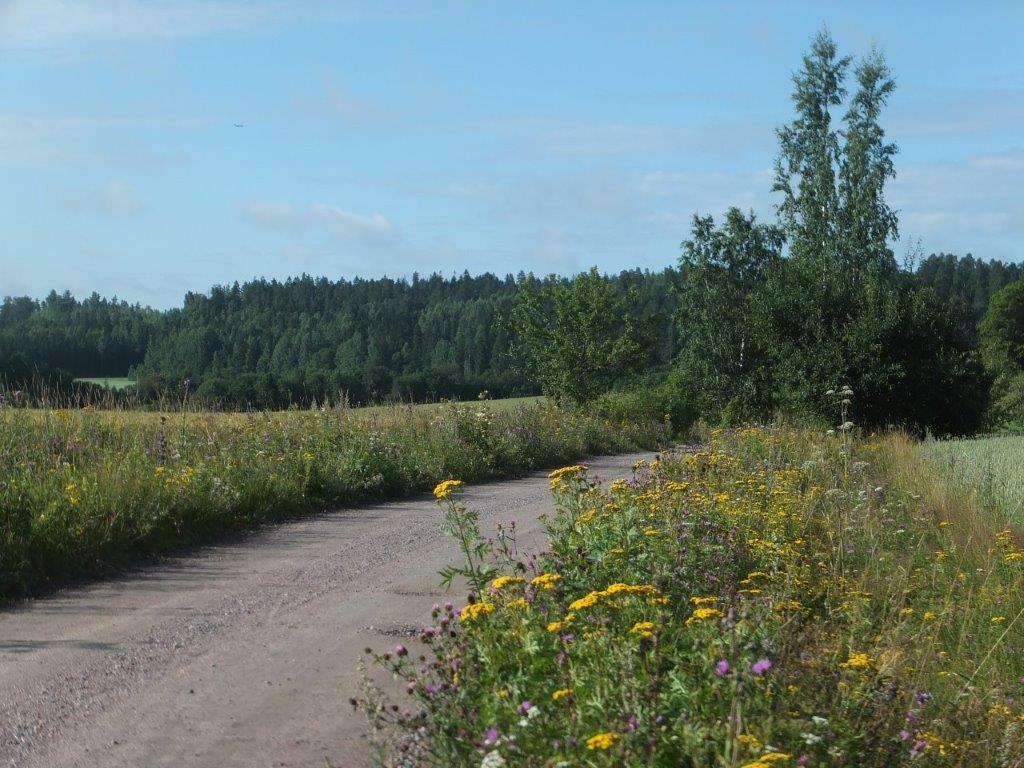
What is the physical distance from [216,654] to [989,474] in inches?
369

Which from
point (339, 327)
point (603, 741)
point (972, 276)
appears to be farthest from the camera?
point (972, 276)

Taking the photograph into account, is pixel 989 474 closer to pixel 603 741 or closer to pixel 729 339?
pixel 603 741

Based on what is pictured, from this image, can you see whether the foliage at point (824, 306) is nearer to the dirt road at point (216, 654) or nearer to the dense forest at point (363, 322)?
the dense forest at point (363, 322)

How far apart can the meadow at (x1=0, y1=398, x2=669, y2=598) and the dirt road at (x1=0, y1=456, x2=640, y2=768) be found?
484mm

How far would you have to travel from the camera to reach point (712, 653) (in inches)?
144

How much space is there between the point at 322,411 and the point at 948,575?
410 inches

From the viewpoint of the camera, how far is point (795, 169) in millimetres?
41906

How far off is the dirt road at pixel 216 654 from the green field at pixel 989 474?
16.7ft

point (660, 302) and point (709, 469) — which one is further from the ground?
point (660, 302)

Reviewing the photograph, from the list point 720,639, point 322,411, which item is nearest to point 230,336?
point 322,411

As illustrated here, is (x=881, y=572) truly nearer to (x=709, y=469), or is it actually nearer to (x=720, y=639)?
(x=709, y=469)

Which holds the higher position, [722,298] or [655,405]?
[722,298]

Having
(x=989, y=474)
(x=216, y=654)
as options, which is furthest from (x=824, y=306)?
(x=216, y=654)

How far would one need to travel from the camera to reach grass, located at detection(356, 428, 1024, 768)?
11.3 ft
